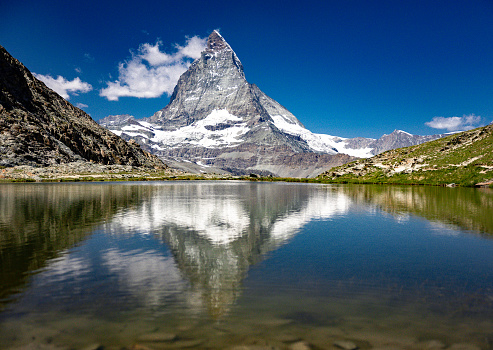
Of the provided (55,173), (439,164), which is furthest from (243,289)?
(55,173)

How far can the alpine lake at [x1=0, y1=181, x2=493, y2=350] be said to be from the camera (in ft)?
28.1

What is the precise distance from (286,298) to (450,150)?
154 metres

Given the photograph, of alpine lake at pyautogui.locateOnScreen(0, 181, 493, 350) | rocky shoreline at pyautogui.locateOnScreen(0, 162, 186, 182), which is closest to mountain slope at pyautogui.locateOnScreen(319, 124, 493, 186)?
alpine lake at pyautogui.locateOnScreen(0, 181, 493, 350)

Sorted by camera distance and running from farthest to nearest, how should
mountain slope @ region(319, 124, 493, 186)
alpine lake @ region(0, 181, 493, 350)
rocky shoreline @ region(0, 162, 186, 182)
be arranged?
rocky shoreline @ region(0, 162, 186, 182)
mountain slope @ region(319, 124, 493, 186)
alpine lake @ region(0, 181, 493, 350)

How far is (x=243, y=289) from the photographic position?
39.7 ft

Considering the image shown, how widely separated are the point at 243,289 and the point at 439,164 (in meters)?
140

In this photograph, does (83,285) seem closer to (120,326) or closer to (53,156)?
(120,326)

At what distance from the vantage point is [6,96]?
187m

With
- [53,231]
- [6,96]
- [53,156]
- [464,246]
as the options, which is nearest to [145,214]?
[53,231]

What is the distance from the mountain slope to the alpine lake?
105226mm

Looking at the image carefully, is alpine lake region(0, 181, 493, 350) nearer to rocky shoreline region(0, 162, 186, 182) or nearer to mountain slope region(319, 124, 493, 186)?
mountain slope region(319, 124, 493, 186)

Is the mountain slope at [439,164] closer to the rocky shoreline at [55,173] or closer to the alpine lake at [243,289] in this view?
the alpine lake at [243,289]

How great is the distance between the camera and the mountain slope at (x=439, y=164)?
358 feet

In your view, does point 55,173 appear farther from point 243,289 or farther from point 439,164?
point 439,164
